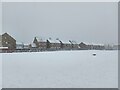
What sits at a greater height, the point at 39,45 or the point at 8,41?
the point at 8,41

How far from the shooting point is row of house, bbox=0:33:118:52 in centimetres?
5948

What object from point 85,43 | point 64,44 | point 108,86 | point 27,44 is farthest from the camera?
point 85,43

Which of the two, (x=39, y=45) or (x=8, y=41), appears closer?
(x=8, y=41)

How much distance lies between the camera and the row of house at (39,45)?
59.5 meters


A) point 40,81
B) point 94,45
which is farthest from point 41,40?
point 40,81

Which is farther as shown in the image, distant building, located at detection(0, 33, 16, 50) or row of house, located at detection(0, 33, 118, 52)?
row of house, located at detection(0, 33, 118, 52)

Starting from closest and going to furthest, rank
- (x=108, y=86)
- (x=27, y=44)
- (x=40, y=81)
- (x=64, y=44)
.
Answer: (x=108, y=86), (x=40, y=81), (x=27, y=44), (x=64, y=44)

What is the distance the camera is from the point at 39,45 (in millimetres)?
74375

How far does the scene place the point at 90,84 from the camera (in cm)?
888

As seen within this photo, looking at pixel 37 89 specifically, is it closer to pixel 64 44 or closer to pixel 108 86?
pixel 108 86

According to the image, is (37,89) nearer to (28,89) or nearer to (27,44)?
(28,89)

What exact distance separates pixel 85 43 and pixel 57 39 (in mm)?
13438

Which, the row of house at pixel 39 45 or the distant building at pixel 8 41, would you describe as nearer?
the distant building at pixel 8 41

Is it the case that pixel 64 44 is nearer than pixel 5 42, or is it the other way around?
pixel 5 42
